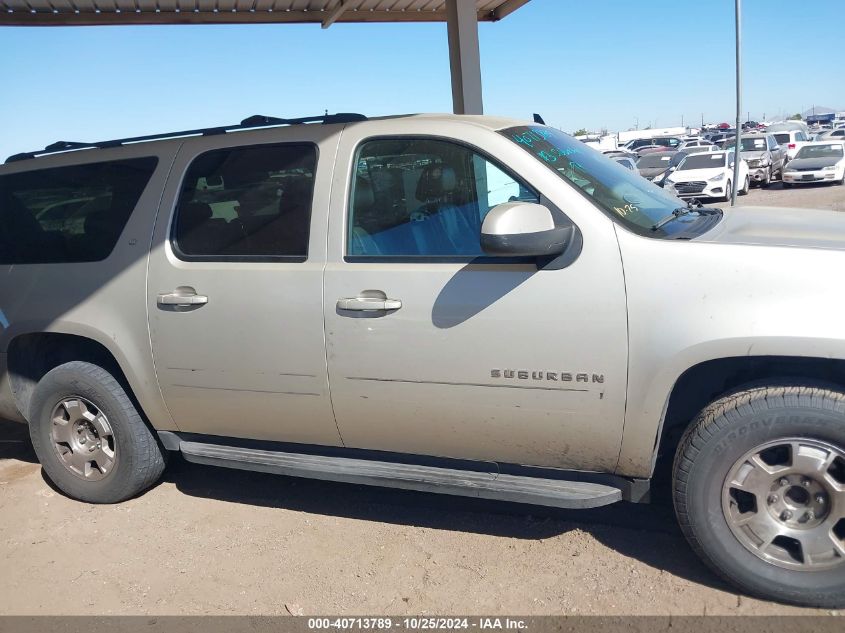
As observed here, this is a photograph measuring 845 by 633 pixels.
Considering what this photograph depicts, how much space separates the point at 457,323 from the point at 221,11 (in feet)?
19.5

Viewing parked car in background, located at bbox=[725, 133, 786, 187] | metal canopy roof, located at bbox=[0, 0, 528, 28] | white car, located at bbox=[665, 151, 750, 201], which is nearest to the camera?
metal canopy roof, located at bbox=[0, 0, 528, 28]

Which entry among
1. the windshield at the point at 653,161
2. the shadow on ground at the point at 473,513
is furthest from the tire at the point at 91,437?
the windshield at the point at 653,161

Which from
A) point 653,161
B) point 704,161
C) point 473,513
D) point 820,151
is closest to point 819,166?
point 820,151

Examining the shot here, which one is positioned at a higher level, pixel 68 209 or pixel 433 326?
pixel 68 209

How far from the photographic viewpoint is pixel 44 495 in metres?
4.55

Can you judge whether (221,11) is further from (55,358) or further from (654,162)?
(654,162)

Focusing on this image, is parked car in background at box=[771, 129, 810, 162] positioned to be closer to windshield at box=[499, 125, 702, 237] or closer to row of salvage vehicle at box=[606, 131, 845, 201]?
row of salvage vehicle at box=[606, 131, 845, 201]

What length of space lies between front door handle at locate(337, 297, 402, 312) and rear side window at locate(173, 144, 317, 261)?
34cm

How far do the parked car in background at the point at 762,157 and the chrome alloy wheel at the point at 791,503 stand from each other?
25.2 metres

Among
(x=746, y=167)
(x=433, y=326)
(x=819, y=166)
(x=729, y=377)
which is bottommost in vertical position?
(x=819, y=166)

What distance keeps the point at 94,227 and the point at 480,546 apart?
2631mm

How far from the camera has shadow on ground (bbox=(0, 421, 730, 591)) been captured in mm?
3520

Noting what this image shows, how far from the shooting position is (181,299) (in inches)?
147

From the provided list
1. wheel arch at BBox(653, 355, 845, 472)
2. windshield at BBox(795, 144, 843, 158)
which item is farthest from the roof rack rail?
windshield at BBox(795, 144, 843, 158)
